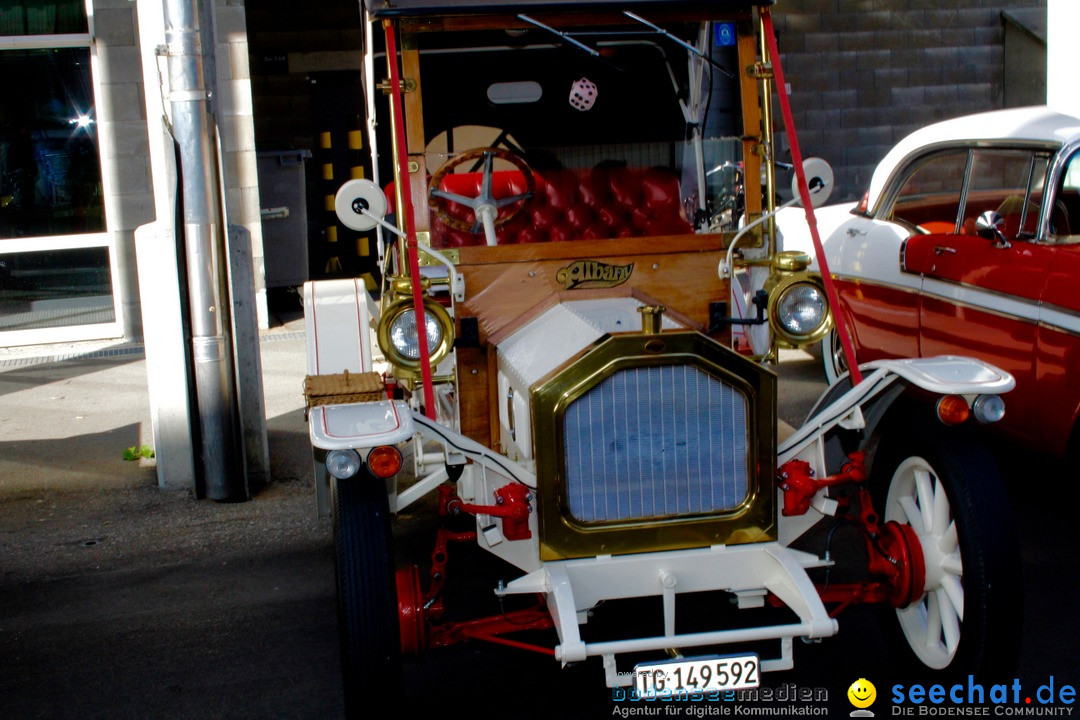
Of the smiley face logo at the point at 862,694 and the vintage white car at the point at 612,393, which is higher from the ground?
the vintage white car at the point at 612,393

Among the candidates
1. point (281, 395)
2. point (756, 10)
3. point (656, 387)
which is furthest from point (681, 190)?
point (281, 395)

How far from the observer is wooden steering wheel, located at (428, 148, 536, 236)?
473 cm

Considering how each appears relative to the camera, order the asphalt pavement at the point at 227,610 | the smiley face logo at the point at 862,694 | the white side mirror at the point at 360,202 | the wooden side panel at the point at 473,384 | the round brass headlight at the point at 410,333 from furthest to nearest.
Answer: the wooden side panel at the point at 473,384, the white side mirror at the point at 360,202, the round brass headlight at the point at 410,333, the asphalt pavement at the point at 227,610, the smiley face logo at the point at 862,694

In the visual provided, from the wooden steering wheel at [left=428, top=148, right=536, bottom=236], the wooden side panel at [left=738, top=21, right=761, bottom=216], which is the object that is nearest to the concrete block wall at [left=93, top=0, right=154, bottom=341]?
the wooden steering wheel at [left=428, top=148, right=536, bottom=236]

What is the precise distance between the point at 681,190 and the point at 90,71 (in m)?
7.17

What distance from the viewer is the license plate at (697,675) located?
3111 millimetres

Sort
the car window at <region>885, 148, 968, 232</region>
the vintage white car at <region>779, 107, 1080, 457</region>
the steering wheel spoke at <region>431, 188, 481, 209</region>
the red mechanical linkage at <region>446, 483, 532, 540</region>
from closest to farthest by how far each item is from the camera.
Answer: the red mechanical linkage at <region>446, 483, 532, 540</region> → the steering wheel spoke at <region>431, 188, 481, 209</region> → the vintage white car at <region>779, 107, 1080, 457</region> → the car window at <region>885, 148, 968, 232</region>

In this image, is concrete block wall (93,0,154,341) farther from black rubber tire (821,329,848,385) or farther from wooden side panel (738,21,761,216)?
wooden side panel (738,21,761,216)

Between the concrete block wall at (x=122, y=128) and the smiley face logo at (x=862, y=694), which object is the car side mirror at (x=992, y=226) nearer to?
the smiley face logo at (x=862, y=694)

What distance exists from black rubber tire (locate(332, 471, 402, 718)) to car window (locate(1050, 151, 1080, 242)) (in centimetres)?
373

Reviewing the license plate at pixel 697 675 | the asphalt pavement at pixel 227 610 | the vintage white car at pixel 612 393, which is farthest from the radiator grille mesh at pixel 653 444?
the asphalt pavement at pixel 227 610

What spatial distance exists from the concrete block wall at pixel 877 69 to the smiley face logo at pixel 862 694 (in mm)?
9938

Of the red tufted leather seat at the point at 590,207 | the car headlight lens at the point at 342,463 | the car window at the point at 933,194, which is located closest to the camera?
the car headlight lens at the point at 342,463

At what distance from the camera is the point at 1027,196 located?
18.3 ft
